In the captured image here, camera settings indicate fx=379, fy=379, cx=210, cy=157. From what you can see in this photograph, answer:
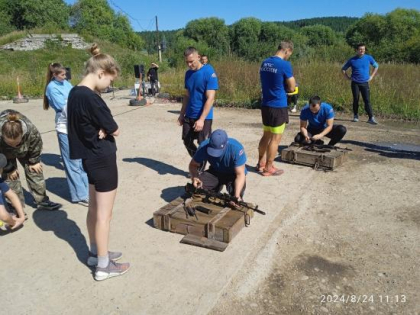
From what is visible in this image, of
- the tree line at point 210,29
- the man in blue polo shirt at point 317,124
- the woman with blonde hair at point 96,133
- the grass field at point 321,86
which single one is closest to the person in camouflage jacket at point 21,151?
the woman with blonde hair at point 96,133

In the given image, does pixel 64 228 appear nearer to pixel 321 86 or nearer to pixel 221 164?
pixel 221 164

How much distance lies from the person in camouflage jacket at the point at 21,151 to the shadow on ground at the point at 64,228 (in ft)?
0.51

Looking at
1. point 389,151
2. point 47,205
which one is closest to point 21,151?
point 47,205

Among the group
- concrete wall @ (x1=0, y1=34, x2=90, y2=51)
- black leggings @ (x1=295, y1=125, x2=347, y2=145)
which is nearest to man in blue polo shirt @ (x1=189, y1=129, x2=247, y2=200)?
black leggings @ (x1=295, y1=125, x2=347, y2=145)

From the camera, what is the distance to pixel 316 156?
632 centimetres

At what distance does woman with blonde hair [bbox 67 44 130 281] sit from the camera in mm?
2793

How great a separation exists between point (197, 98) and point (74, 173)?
1.91m

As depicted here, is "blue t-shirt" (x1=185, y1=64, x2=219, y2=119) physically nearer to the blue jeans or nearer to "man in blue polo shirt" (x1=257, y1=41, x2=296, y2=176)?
"man in blue polo shirt" (x1=257, y1=41, x2=296, y2=176)

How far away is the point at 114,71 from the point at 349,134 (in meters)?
6.92

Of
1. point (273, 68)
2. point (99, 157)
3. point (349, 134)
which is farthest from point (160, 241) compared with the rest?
point (349, 134)

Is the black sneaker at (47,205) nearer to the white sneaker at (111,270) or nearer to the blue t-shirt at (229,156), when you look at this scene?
the white sneaker at (111,270)

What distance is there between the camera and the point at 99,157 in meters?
2.91

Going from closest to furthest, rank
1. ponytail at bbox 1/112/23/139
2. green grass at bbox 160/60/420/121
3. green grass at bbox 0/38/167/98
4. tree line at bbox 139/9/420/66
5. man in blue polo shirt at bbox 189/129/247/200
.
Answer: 1. ponytail at bbox 1/112/23/139
2. man in blue polo shirt at bbox 189/129/247/200
3. green grass at bbox 160/60/420/121
4. green grass at bbox 0/38/167/98
5. tree line at bbox 139/9/420/66

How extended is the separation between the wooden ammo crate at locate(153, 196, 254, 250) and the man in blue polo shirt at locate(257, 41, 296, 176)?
5.90ft
